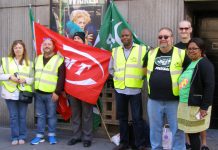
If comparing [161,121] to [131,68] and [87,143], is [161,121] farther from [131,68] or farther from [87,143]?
[87,143]

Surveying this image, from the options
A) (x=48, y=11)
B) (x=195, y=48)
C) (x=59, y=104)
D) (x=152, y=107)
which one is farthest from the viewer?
(x=48, y=11)

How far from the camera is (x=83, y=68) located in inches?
253

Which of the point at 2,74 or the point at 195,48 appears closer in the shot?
the point at 195,48

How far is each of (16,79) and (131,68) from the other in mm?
2012

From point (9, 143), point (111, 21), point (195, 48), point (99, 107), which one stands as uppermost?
point (111, 21)

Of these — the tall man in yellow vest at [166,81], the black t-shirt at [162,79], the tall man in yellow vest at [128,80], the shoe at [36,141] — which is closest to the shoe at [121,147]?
the tall man in yellow vest at [128,80]

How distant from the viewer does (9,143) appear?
6.62 m

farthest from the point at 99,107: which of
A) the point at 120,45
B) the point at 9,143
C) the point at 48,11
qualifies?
the point at 48,11

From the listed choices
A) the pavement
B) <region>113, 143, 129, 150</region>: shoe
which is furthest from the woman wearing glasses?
the pavement

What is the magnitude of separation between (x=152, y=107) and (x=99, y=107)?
1.77 metres

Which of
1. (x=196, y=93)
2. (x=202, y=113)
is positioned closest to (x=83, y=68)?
(x=196, y=93)

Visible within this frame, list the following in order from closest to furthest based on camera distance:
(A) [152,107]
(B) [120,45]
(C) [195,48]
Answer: (C) [195,48] < (A) [152,107] < (B) [120,45]

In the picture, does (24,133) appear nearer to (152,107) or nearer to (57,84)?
(57,84)

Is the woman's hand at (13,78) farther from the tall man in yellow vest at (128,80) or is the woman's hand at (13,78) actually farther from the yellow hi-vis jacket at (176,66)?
the yellow hi-vis jacket at (176,66)
